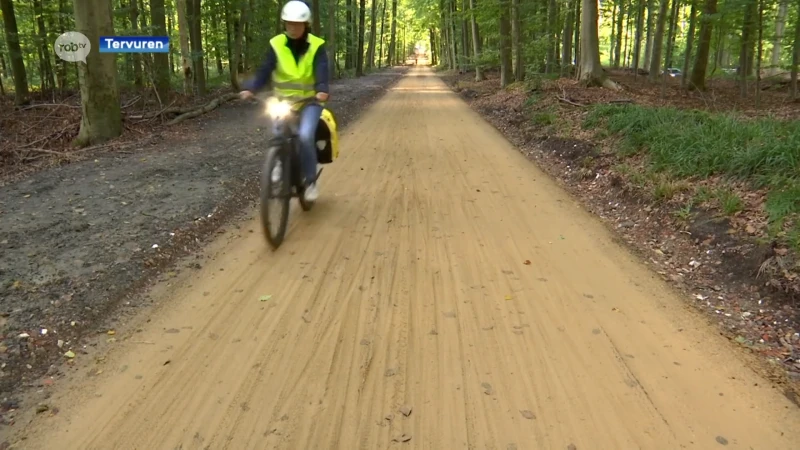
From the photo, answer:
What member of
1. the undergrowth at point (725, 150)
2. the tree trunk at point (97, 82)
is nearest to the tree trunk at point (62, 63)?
the tree trunk at point (97, 82)

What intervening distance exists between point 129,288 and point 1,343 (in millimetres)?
972

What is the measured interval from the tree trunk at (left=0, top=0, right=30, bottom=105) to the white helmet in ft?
42.7

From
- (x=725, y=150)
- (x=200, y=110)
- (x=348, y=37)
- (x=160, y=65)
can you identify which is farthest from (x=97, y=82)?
(x=348, y=37)

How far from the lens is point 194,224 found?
17.8 ft

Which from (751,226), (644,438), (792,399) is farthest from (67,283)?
(751,226)

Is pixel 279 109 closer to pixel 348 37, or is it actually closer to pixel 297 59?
pixel 297 59

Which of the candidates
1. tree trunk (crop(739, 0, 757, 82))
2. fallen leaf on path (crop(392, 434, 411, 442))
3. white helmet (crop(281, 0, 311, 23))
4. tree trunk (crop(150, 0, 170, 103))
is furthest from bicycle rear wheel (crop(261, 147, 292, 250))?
tree trunk (crop(739, 0, 757, 82))

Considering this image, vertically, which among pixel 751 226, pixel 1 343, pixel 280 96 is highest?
pixel 280 96

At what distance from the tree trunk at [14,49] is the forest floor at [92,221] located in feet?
15.8

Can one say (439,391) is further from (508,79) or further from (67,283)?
(508,79)

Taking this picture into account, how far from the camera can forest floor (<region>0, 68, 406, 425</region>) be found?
136 inches

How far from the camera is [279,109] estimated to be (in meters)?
5.24

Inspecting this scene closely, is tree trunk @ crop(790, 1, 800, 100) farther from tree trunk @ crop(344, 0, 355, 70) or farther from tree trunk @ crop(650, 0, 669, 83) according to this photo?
tree trunk @ crop(344, 0, 355, 70)

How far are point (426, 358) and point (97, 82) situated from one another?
8.78 m
